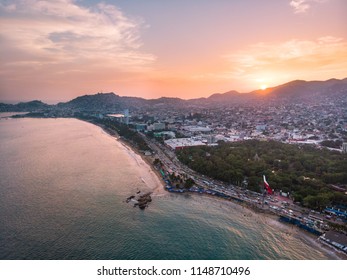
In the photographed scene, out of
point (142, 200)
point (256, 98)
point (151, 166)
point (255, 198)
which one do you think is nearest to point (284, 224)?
point (255, 198)

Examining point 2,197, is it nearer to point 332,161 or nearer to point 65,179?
point 65,179

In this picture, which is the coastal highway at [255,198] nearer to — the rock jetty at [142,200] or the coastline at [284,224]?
the coastline at [284,224]

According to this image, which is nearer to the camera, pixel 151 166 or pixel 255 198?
pixel 255 198

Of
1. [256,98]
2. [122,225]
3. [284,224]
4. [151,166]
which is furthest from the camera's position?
[256,98]

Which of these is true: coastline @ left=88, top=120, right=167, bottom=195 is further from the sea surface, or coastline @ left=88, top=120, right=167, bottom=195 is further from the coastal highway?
the coastal highway

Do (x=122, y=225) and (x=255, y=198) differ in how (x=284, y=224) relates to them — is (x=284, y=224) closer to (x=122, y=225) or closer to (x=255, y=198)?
(x=255, y=198)
